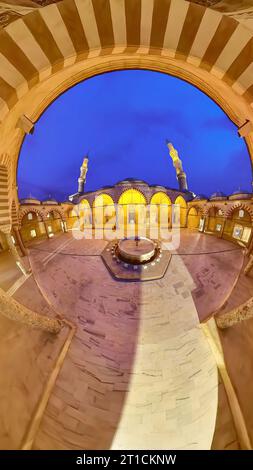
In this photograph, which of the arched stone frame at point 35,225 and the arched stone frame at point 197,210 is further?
the arched stone frame at point 197,210

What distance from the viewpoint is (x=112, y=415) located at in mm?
2432

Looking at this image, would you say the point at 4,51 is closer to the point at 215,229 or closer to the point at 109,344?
the point at 109,344

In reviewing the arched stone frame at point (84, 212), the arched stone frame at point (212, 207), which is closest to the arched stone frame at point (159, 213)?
the arched stone frame at point (212, 207)

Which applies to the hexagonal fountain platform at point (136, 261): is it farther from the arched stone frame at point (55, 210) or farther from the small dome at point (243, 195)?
the small dome at point (243, 195)

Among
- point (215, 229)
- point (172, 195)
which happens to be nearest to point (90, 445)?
point (215, 229)

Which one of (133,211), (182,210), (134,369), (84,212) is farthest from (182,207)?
(134,369)

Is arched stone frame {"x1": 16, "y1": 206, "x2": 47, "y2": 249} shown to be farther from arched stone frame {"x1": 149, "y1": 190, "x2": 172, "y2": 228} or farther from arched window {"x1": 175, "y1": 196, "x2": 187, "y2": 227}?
arched window {"x1": 175, "y1": 196, "x2": 187, "y2": 227}

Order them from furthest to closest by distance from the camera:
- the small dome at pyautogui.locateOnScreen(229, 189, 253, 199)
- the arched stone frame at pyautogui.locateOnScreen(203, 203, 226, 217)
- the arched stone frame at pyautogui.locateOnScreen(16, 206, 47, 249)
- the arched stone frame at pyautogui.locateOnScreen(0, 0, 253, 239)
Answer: the arched stone frame at pyautogui.locateOnScreen(203, 203, 226, 217), the small dome at pyautogui.locateOnScreen(229, 189, 253, 199), the arched stone frame at pyautogui.locateOnScreen(16, 206, 47, 249), the arched stone frame at pyautogui.locateOnScreen(0, 0, 253, 239)

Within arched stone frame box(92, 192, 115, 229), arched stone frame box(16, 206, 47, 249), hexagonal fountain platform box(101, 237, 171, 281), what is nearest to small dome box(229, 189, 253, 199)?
hexagonal fountain platform box(101, 237, 171, 281)

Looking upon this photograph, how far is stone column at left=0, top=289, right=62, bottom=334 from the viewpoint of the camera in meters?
2.59

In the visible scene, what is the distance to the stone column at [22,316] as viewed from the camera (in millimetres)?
2594

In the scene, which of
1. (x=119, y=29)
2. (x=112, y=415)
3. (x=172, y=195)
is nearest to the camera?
(x=119, y=29)

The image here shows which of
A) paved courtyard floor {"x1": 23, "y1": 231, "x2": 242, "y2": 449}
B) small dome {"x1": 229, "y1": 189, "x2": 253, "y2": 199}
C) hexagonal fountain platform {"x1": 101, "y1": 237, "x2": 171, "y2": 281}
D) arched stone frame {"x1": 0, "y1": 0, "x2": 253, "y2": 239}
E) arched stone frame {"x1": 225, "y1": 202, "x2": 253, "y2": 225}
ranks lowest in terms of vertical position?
paved courtyard floor {"x1": 23, "y1": 231, "x2": 242, "y2": 449}
